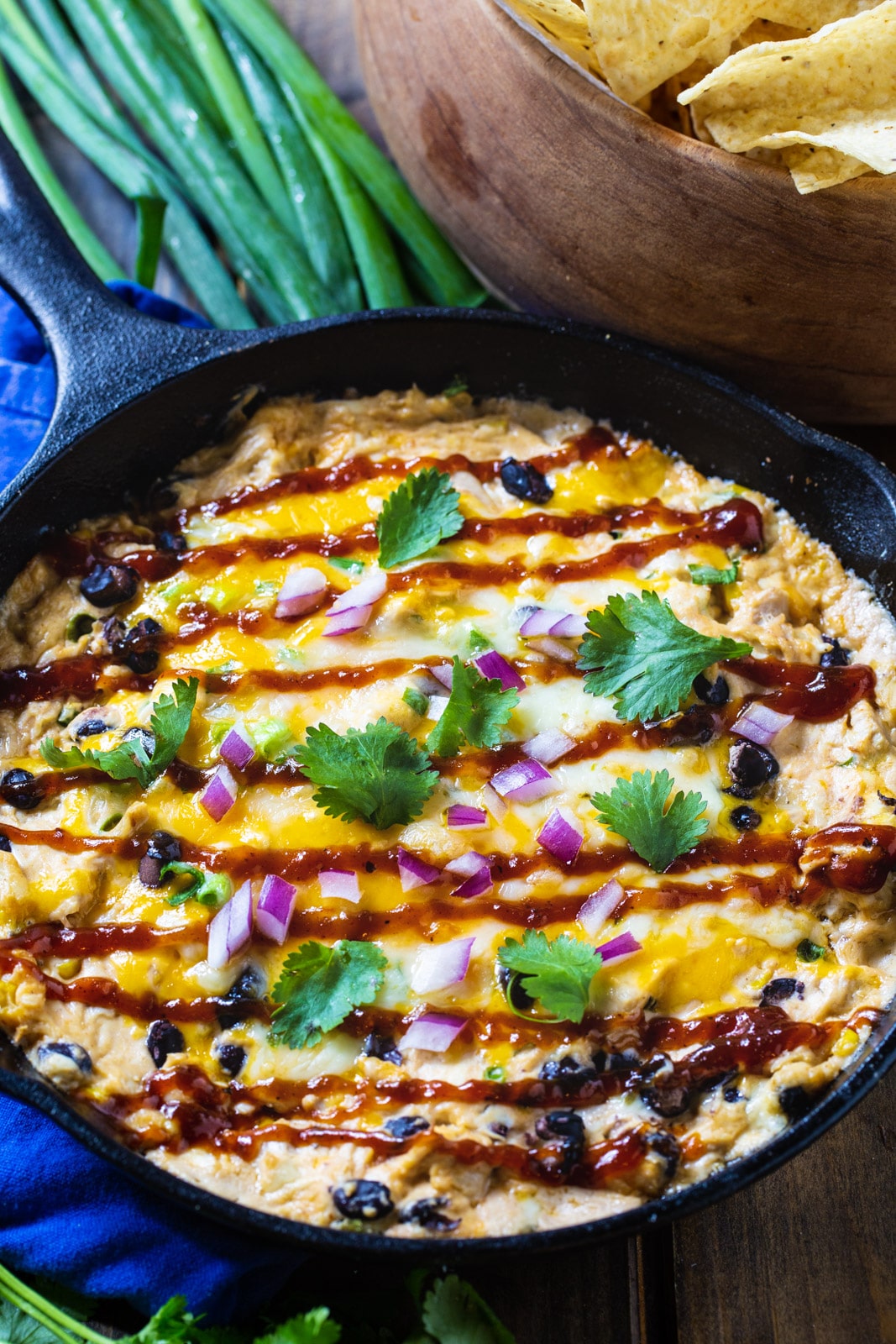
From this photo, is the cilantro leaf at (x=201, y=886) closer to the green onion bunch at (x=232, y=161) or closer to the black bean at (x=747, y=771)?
the black bean at (x=747, y=771)

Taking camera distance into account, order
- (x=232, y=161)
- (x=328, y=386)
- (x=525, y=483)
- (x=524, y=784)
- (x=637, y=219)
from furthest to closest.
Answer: (x=232, y=161) → (x=328, y=386) → (x=525, y=483) → (x=637, y=219) → (x=524, y=784)

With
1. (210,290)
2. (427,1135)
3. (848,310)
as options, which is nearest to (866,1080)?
(427,1135)

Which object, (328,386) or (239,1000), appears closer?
(239,1000)

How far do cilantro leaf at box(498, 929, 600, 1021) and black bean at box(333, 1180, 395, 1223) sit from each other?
467mm

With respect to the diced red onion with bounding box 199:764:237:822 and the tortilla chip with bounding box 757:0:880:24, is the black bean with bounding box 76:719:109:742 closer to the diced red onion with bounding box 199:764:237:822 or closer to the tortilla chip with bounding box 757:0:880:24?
the diced red onion with bounding box 199:764:237:822

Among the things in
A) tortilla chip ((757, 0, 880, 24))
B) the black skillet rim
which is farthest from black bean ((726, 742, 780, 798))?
tortilla chip ((757, 0, 880, 24))

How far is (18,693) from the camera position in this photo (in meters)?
2.85

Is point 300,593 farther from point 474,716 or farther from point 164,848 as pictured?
point 164,848

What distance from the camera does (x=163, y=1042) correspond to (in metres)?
2.43

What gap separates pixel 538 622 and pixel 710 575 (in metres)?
0.47

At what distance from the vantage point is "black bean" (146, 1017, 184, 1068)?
Result: 2.43 m

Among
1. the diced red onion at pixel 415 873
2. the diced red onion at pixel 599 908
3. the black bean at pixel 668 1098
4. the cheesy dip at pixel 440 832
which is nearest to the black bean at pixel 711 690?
the cheesy dip at pixel 440 832

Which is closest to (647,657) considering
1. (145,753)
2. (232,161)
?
(145,753)

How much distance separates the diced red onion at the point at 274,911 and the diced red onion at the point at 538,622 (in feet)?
2.78
